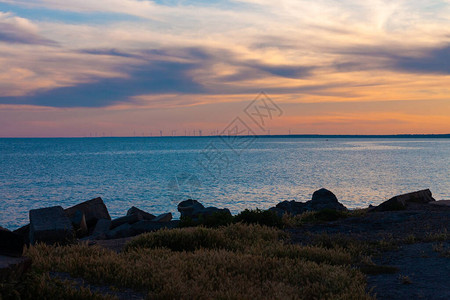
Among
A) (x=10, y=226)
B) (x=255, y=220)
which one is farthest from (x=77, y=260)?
(x=10, y=226)

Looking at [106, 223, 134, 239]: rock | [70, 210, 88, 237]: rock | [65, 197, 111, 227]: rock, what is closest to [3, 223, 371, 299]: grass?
[106, 223, 134, 239]: rock

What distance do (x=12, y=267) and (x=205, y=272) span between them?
356cm

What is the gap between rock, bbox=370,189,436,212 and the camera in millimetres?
20156

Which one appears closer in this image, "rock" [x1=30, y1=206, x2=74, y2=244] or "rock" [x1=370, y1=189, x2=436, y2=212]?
"rock" [x1=30, y1=206, x2=74, y2=244]

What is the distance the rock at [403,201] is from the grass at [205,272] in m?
9.79

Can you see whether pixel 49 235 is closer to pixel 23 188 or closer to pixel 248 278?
pixel 248 278

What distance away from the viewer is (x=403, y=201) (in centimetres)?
2119

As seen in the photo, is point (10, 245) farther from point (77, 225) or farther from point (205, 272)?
point (77, 225)

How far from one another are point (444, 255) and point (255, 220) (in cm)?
699

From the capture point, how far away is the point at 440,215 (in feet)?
56.9

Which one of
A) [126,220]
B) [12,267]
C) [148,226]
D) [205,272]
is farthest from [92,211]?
[12,267]

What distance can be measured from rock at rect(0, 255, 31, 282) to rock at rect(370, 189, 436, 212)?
1649 cm

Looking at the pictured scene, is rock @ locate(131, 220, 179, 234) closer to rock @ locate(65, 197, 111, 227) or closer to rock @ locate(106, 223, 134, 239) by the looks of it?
rock @ locate(106, 223, 134, 239)

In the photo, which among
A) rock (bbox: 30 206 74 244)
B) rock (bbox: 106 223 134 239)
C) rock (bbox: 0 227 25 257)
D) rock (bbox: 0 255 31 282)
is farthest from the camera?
rock (bbox: 106 223 134 239)
